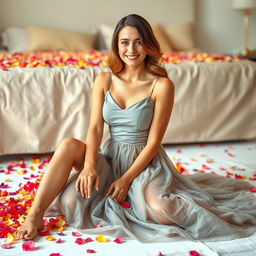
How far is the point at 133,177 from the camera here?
195 cm

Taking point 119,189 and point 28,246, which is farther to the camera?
point 119,189

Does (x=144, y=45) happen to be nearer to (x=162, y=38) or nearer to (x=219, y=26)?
(x=162, y=38)

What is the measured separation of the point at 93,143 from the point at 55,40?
279cm

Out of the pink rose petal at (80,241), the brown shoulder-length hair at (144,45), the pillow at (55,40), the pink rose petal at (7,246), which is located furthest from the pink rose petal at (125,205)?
the pillow at (55,40)

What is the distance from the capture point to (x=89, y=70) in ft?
10.2

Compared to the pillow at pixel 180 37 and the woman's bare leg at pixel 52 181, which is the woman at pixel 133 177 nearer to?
the woman's bare leg at pixel 52 181

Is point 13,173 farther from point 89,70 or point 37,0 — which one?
point 37,0

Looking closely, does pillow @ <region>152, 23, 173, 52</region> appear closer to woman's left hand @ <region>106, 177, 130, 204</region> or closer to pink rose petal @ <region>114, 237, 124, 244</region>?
woman's left hand @ <region>106, 177, 130, 204</region>

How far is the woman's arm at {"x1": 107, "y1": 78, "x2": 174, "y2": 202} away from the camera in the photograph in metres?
1.93

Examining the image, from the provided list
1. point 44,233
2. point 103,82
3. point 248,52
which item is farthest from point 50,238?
point 248,52

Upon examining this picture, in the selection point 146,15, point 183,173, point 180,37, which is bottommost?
point 183,173

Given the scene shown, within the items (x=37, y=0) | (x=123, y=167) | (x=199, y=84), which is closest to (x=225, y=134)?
(x=199, y=84)

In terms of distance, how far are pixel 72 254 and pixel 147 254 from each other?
0.28 meters

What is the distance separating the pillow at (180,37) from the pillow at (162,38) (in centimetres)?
6
